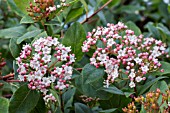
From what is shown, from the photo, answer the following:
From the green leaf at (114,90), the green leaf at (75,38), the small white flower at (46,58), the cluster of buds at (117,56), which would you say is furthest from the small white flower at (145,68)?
the small white flower at (46,58)

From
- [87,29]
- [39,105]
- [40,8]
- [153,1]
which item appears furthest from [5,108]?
[153,1]

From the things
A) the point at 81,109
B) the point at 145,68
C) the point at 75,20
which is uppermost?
the point at 75,20

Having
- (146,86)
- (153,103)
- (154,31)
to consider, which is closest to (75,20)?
(154,31)

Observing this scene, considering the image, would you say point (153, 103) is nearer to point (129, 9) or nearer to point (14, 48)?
point (14, 48)

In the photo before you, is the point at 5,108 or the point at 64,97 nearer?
the point at 5,108

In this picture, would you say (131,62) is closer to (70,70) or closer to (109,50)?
(109,50)

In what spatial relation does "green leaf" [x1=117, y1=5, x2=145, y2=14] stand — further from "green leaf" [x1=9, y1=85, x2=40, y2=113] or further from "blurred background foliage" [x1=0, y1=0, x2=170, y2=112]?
"green leaf" [x1=9, y1=85, x2=40, y2=113]
